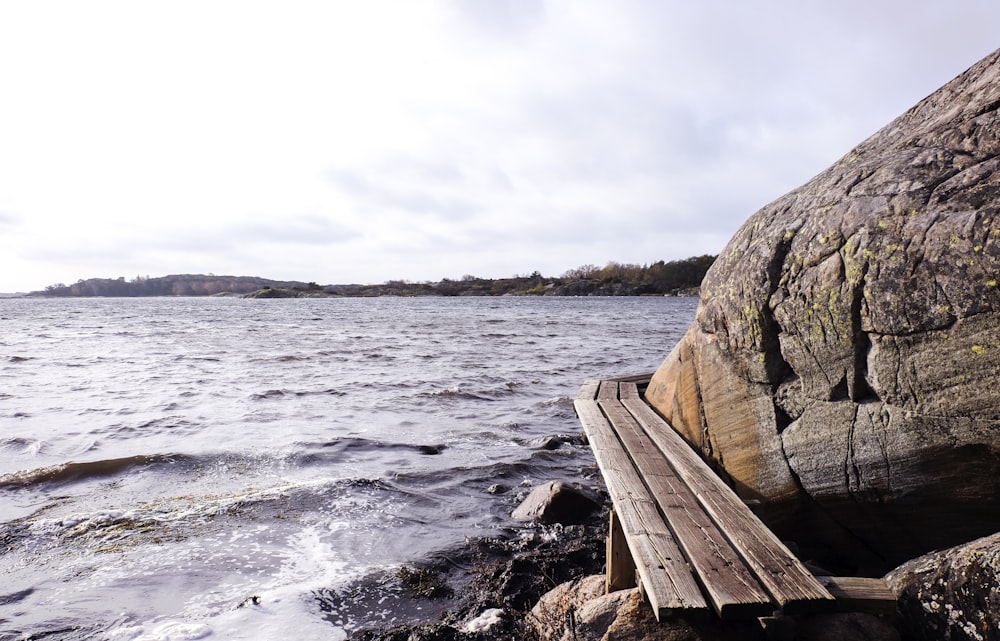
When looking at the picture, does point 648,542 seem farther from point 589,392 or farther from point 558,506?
point 589,392

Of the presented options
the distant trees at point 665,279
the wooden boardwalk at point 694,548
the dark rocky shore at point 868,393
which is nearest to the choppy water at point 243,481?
the dark rocky shore at point 868,393

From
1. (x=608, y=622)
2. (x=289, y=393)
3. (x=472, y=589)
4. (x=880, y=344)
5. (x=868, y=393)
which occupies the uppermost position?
(x=880, y=344)

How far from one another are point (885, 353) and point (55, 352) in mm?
32685

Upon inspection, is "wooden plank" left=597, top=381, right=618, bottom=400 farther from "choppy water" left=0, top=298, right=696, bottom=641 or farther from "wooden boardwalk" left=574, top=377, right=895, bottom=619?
"wooden boardwalk" left=574, top=377, right=895, bottom=619

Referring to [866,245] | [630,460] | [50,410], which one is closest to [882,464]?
[866,245]

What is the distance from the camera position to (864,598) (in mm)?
3371

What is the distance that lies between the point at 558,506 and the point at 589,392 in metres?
2.98

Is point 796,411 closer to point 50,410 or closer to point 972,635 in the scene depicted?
point 972,635

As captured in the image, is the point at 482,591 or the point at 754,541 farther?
the point at 482,591

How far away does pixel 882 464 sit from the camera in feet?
13.1

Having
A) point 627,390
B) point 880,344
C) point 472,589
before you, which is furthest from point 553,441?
point 880,344

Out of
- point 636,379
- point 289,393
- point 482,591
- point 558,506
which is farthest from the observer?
point 289,393

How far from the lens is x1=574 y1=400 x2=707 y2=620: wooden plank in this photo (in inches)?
125

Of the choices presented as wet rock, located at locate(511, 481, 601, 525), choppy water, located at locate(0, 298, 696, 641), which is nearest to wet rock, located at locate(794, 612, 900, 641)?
choppy water, located at locate(0, 298, 696, 641)
